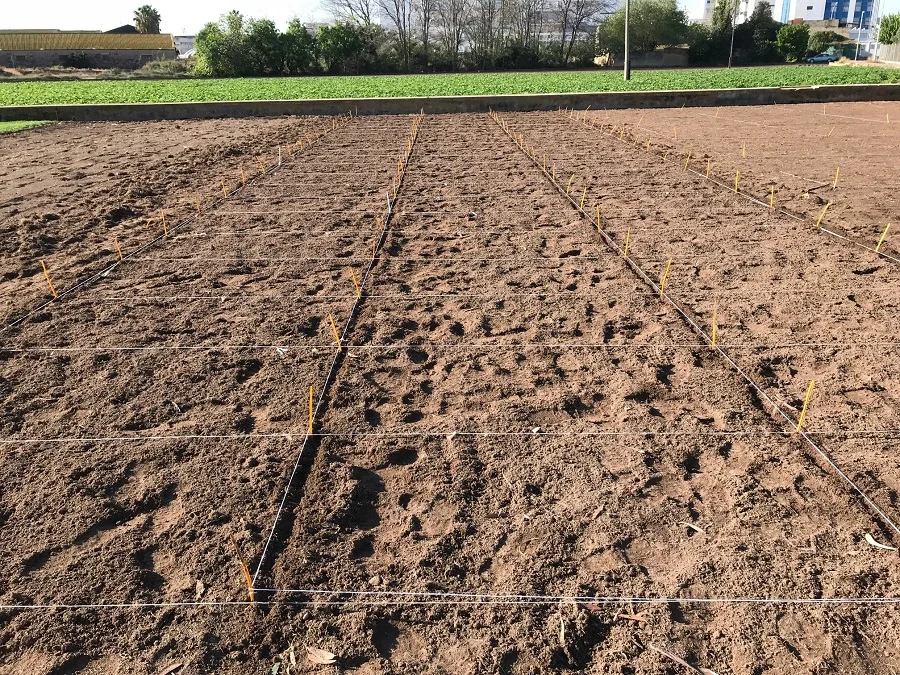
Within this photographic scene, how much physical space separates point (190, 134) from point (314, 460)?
13.9 meters

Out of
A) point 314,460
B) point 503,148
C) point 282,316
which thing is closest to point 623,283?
point 282,316

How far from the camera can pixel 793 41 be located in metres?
44.4

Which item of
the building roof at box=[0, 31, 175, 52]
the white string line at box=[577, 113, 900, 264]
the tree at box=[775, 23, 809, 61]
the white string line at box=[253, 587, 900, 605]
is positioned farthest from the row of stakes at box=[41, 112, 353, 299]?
the building roof at box=[0, 31, 175, 52]

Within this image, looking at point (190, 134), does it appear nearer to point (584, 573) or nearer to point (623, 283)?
point (623, 283)

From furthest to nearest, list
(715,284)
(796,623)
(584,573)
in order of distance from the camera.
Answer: (715,284)
(584,573)
(796,623)

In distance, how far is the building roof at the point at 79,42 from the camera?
51.6 metres

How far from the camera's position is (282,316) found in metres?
4.60

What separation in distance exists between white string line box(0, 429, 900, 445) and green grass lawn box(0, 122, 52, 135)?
1604 cm

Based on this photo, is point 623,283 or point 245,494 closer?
point 245,494

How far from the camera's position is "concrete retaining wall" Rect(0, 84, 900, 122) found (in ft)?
58.4

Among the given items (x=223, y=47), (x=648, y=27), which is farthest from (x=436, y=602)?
(x=648, y=27)

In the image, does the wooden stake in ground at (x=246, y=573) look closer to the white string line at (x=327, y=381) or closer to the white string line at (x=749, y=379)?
the white string line at (x=327, y=381)

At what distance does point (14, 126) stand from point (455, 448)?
18912mm

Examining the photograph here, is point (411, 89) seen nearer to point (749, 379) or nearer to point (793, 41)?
point (749, 379)
